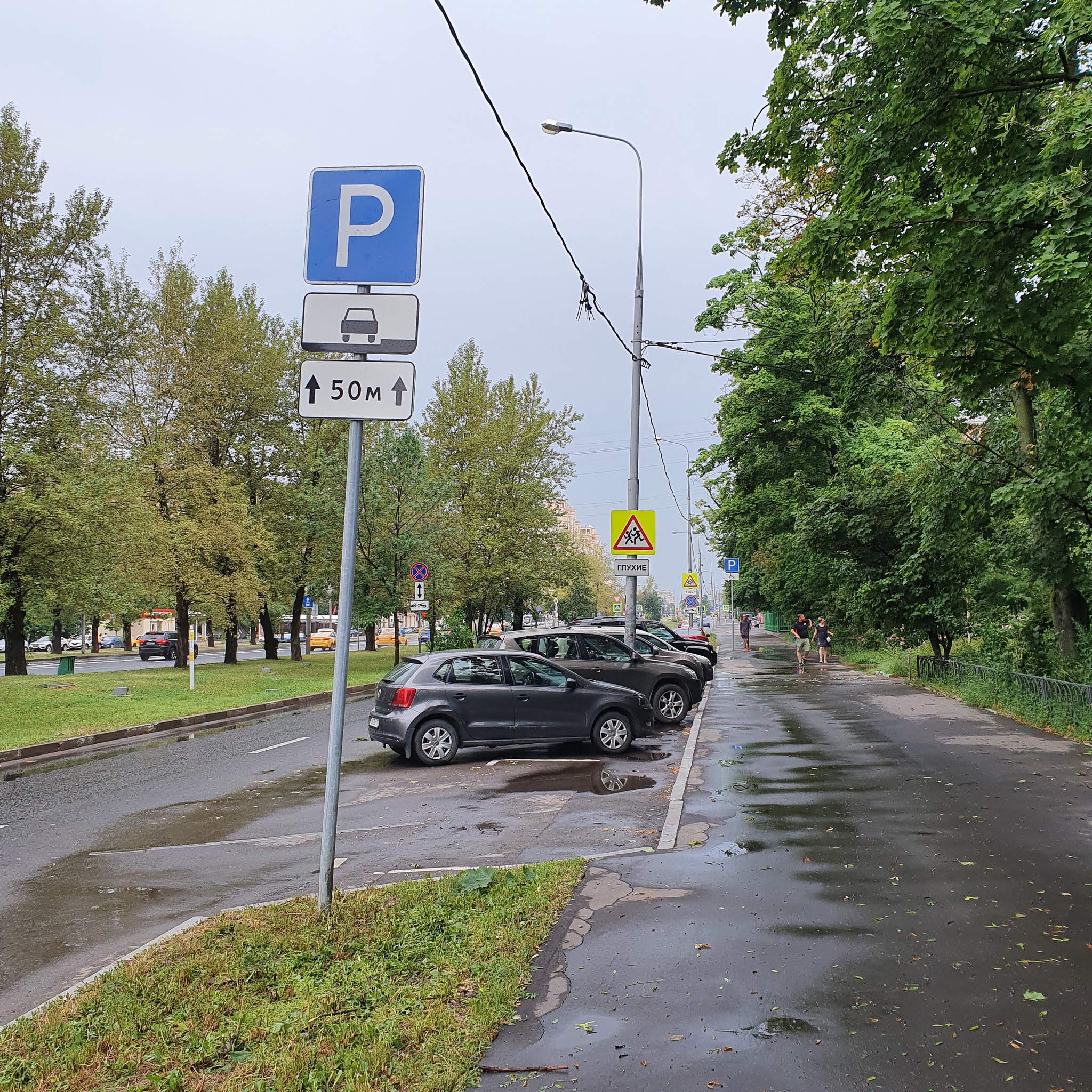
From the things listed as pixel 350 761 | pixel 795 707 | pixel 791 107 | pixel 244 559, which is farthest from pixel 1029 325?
pixel 244 559

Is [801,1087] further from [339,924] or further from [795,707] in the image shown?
[795,707]

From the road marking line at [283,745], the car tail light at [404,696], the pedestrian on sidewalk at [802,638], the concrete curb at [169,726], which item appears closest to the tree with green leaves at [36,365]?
the concrete curb at [169,726]

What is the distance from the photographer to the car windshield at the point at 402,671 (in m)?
11.7

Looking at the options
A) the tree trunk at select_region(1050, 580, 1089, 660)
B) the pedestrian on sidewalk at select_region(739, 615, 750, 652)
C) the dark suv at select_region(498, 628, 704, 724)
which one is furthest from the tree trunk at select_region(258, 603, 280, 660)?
the tree trunk at select_region(1050, 580, 1089, 660)

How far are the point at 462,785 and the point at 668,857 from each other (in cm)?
406

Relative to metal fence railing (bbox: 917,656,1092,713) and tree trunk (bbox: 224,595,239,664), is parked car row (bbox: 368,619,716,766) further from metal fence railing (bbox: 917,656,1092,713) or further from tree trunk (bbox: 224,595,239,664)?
tree trunk (bbox: 224,595,239,664)

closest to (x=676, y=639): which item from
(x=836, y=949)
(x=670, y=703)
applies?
(x=670, y=703)

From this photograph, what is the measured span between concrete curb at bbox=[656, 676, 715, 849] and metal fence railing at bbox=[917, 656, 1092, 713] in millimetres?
5039

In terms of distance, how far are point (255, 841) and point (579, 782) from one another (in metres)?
3.82

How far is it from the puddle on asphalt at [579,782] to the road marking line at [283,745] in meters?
4.81

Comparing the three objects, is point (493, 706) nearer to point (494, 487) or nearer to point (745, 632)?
point (494, 487)

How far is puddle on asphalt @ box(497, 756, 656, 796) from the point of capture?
32.3 ft

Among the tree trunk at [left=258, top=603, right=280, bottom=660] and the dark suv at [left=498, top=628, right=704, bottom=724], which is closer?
the dark suv at [left=498, top=628, right=704, bottom=724]

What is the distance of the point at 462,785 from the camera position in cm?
1026
